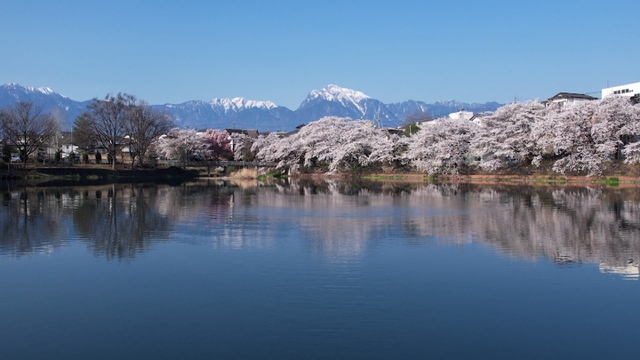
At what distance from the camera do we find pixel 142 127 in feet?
198

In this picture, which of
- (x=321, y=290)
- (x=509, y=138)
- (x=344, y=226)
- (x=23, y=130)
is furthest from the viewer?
(x=23, y=130)

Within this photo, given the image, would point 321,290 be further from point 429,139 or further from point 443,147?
point 429,139

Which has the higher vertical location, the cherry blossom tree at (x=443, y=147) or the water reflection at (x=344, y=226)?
the cherry blossom tree at (x=443, y=147)

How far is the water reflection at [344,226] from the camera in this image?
13414 millimetres

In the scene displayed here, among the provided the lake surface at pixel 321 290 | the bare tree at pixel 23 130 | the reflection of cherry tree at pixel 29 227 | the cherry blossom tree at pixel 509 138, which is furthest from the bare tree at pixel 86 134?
the lake surface at pixel 321 290

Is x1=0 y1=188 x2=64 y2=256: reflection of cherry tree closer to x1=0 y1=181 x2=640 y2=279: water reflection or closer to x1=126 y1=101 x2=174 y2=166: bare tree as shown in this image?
x1=0 y1=181 x2=640 y2=279: water reflection

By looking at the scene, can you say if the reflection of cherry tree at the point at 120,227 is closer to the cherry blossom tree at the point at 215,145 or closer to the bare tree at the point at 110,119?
the bare tree at the point at 110,119

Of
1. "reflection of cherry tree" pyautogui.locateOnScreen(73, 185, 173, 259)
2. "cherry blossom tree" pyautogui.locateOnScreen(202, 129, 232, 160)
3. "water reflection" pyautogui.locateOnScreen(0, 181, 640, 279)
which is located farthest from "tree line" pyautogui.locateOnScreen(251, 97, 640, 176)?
"reflection of cherry tree" pyautogui.locateOnScreen(73, 185, 173, 259)

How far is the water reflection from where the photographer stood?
1341 centimetres

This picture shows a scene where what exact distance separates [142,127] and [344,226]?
1891 inches

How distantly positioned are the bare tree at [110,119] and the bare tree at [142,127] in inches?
28.5

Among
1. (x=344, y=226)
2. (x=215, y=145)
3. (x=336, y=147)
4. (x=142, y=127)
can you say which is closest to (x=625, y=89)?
(x=336, y=147)

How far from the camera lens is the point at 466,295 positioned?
30.3ft

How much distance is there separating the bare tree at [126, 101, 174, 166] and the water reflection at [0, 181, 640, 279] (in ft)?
114
